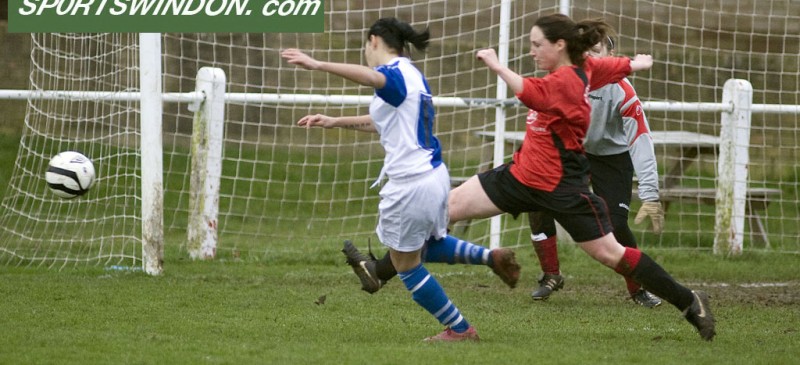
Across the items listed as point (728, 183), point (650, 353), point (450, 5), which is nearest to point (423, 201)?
point (650, 353)

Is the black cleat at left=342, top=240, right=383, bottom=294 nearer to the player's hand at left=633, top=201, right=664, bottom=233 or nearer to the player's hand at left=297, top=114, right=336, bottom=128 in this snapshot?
the player's hand at left=297, top=114, right=336, bottom=128

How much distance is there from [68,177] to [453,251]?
120 inches

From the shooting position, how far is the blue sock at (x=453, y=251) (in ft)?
18.0

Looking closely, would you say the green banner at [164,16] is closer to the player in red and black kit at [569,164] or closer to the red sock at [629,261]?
the player in red and black kit at [569,164]

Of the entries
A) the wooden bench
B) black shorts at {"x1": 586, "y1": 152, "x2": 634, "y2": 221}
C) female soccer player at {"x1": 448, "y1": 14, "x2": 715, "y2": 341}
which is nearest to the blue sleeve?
female soccer player at {"x1": 448, "y1": 14, "x2": 715, "y2": 341}

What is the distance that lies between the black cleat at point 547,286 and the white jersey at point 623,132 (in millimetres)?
858

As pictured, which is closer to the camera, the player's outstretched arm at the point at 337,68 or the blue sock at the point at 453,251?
the player's outstretched arm at the point at 337,68

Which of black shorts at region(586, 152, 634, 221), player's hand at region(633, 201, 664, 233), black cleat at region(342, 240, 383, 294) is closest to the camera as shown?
black cleat at region(342, 240, 383, 294)

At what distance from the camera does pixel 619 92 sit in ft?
21.5

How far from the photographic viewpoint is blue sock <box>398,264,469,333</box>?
5.19m

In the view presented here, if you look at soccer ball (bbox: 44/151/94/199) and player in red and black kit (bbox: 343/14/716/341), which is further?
soccer ball (bbox: 44/151/94/199)

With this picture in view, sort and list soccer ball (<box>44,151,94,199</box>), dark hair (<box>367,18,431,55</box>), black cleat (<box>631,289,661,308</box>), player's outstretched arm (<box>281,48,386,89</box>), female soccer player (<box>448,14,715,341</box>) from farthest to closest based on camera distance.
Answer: soccer ball (<box>44,151,94,199</box>), black cleat (<box>631,289,661,308</box>), female soccer player (<box>448,14,715,341</box>), dark hair (<box>367,18,431,55</box>), player's outstretched arm (<box>281,48,386,89</box>)

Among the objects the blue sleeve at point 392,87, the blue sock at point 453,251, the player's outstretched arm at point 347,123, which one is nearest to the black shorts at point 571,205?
the blue sock at point 453,251

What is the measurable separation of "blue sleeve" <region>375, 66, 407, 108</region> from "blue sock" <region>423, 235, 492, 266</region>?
86cm
